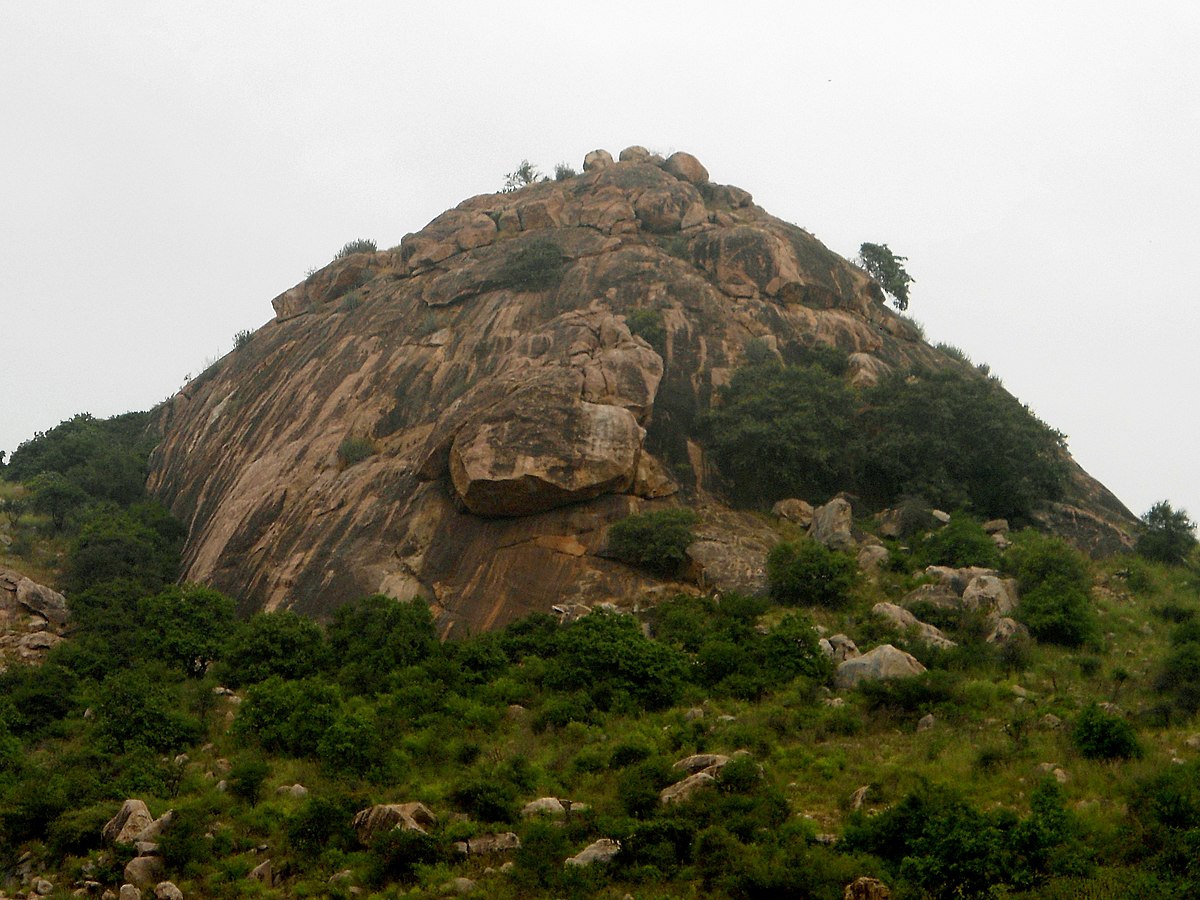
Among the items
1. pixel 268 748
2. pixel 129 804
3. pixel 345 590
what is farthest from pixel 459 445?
pixel 129 804

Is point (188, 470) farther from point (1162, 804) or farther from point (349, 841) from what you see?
point (1162, 804)

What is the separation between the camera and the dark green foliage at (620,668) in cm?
2252

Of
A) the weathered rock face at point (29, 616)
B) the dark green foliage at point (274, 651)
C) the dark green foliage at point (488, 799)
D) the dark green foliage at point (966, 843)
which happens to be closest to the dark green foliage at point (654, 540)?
the dark green foliage at point (274, 651)

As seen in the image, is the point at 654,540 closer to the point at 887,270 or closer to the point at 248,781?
the point at 248,781

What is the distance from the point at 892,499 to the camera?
105 feet

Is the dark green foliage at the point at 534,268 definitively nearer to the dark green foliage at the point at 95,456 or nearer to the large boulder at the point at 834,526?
the large boulder at the point at 834,526

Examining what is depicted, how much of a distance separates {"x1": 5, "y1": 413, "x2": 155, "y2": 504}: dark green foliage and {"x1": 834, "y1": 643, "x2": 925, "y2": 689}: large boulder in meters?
26.4

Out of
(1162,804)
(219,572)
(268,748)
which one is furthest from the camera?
(219,572)

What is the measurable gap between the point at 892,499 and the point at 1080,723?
14.3 metres

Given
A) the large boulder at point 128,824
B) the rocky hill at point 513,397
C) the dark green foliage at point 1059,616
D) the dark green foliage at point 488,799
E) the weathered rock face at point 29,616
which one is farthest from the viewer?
the rocky hill at point 513,397

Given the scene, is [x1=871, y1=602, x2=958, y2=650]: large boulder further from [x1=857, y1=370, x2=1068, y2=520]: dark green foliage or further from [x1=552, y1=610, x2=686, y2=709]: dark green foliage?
[x1=857, y1=370, x2=1068, y2=520]: dark green foliage

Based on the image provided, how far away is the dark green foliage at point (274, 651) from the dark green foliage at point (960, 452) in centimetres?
1514

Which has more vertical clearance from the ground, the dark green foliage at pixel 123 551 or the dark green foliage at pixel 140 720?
the dark green foliage at pixel 123 551

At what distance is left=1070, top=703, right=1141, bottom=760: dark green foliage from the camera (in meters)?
17.4
